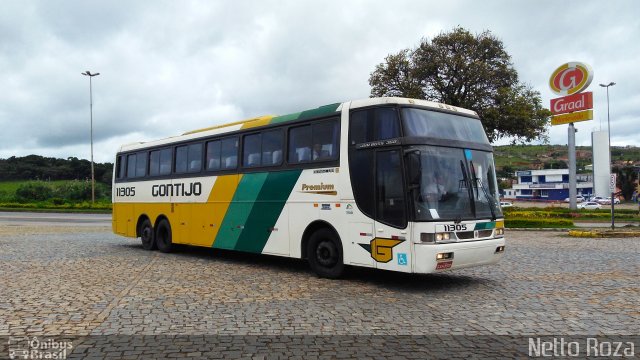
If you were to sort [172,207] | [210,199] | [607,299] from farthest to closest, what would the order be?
[172,207] < [210,199] < [607,299]

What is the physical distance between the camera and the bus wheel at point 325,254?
10.0m

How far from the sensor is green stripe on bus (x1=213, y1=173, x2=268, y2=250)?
11.9m

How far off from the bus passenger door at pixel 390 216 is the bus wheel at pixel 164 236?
26.3 ft

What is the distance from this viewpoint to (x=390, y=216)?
8.88 m

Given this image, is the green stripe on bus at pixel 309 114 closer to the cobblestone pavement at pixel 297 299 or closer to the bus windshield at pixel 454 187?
the bus windshield at pixel 454 187

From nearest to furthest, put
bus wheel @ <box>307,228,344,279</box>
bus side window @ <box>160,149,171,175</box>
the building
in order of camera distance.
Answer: bus wheel @ <box>307,228,344,279</box>, bus side window @ <box>160,149,171,175</box>, the building


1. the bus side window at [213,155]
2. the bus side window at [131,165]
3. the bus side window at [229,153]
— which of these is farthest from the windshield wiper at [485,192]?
the bus side window at [131,165]

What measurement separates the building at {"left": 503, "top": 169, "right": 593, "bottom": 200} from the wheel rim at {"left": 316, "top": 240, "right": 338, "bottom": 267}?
305 ft

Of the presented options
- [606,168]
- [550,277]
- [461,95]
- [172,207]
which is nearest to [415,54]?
[461,95]

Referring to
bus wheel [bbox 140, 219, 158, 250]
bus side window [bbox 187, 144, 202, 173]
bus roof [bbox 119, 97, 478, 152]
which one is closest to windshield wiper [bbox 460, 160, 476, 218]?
bus roof [bbox 119, 97, 478, 152]

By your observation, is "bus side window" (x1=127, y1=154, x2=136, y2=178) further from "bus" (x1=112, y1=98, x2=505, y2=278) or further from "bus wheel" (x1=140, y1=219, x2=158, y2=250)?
"bus" (x1=112, y1=98, x2=505, y2=278)

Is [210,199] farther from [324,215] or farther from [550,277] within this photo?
[550,277]

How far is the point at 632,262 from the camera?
12.6 m

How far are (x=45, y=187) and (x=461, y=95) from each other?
44918 millimetres
